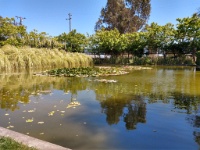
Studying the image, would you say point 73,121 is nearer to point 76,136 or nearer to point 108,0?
point 76,136

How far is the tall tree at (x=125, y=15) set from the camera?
44406 mm

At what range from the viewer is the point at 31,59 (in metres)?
18.3

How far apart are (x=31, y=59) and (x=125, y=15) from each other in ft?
98.4

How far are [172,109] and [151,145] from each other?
8.53ft

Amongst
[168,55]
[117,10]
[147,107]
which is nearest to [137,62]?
[168,55]

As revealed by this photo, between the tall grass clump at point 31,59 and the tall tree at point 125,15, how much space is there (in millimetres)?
23601

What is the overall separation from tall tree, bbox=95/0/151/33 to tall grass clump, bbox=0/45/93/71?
23601 millimetres

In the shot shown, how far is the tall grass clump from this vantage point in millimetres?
16625

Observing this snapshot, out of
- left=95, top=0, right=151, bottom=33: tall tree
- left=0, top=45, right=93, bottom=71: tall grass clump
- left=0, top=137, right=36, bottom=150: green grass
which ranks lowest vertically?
left=0, top=137, right=36, bottom=150: green grass

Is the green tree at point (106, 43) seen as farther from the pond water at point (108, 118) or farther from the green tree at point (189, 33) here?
the pond water at point (108, 118)

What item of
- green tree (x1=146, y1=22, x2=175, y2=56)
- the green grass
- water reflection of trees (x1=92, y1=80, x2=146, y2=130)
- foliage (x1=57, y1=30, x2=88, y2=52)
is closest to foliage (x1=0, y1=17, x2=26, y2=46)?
foliage (x1=57, y1=30, x2=88, y2=52)

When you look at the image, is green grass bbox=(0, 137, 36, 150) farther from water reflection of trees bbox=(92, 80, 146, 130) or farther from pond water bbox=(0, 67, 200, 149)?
water reflection of trees bbox=(92, 80, 146, 130)

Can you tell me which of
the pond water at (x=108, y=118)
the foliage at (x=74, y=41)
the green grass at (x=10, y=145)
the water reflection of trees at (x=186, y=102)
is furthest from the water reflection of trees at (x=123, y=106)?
the foliage at (x=74, y=41)

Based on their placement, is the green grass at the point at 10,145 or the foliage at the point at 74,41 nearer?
the green grass at the point at 10,145
